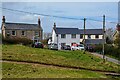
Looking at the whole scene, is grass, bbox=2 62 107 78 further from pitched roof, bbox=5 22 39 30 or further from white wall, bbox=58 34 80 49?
white wall, bbox=58 34 80 49

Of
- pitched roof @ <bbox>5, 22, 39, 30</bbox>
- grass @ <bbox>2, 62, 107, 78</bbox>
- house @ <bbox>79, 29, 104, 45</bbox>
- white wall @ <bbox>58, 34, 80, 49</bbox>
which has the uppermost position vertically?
pitched roof @ <bbox>5, 22, 39, 30</bbox>

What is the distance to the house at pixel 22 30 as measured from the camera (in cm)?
8643

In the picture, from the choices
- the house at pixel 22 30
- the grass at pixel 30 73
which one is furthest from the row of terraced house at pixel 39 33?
the grass at pixel 30 73

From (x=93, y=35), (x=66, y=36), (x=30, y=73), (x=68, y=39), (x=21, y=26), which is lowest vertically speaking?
(x=30, y=73)

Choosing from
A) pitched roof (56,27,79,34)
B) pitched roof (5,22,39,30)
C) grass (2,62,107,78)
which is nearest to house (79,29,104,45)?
pitched roof (56,27,79,34)

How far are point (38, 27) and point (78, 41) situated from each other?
14.5m

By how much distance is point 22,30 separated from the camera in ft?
289

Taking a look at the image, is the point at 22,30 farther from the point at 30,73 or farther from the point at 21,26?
the point at 30,73

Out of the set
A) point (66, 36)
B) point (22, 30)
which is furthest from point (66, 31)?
point (22, 30)

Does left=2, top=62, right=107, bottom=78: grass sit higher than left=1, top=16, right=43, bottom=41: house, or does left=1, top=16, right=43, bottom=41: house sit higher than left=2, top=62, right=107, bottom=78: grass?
left=1, top=16, right=43, bottom=41: house

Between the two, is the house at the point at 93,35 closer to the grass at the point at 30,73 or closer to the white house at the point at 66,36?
the white house at the point at 66,36

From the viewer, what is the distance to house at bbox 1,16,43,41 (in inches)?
3403

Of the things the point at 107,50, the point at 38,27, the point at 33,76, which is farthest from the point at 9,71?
the point at 38,27

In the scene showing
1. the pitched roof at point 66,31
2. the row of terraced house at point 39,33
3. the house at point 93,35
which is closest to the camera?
the row of terraced house at point 39,33
